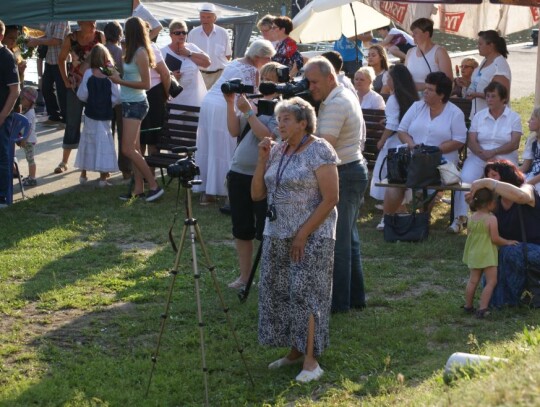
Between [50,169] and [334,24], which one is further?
[334,24]

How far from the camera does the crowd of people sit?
6.60m

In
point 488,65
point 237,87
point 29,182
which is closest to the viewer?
point 237,87

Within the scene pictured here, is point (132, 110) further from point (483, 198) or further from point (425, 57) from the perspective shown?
point (483, 198)

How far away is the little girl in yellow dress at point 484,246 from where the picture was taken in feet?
25.4

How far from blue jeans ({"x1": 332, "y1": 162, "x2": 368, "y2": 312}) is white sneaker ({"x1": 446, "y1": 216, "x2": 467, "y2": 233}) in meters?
2.65

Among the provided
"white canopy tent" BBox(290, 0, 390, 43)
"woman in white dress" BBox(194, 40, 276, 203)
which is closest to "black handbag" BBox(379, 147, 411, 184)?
"woman in white dress" BBox(194, 40, 276, 203)

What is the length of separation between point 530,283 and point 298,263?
2089mm

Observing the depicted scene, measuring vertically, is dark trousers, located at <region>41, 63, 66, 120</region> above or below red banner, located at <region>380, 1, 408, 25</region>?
below

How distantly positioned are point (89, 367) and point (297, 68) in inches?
250

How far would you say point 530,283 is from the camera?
7770 millimetres

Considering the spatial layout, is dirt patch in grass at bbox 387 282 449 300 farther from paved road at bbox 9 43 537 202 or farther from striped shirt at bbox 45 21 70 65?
striped shirt at bbox 45 21 70 65

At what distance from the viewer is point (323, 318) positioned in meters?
6.69

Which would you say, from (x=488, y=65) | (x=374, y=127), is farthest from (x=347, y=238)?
(x=488, y=65)

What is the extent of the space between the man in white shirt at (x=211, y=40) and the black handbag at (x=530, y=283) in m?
7.25
